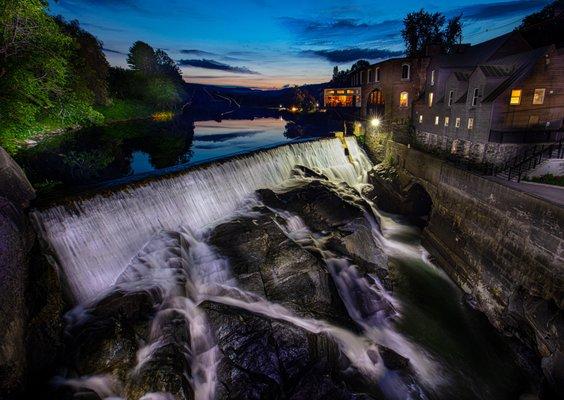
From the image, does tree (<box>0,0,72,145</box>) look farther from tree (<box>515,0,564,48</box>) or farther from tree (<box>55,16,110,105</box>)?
tree (<box>515,0,564,48</box>)

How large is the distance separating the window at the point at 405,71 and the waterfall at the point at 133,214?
26031mm

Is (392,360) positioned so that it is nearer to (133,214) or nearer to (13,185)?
(133,214)

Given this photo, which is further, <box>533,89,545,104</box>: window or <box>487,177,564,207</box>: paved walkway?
<box>533,89,545,104</box>: window

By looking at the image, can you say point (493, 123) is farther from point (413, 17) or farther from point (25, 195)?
point (413, 17)

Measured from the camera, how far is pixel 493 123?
19609mm

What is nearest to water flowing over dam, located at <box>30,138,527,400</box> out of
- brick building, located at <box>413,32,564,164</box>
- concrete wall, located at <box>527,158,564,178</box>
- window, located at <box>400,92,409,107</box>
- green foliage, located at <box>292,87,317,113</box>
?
concrete wall, located at <box>527,158,564,178</box>

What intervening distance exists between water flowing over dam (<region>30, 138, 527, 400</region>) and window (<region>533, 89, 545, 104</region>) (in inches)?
495

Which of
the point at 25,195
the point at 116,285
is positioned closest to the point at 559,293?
the point at 116,285

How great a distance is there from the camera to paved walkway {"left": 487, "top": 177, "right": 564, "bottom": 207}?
13.6 metres

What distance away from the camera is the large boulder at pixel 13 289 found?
6.87m

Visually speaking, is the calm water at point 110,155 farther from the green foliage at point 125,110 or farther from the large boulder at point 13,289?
the green foliage at point 125,110

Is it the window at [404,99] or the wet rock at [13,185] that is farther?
the window at [404,99]

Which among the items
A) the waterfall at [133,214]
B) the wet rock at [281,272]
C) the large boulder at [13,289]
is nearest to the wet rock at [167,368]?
the large boulder at [13,289]

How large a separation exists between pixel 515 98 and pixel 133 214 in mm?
23688
